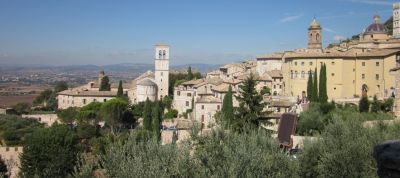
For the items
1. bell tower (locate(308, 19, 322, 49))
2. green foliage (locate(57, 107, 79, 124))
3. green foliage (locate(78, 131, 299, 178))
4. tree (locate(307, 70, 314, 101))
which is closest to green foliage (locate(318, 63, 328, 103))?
tree (locate(307, 70, 314, 101))

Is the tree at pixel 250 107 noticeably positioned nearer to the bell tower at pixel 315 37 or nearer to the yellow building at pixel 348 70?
the yellow building at pixel 348 70

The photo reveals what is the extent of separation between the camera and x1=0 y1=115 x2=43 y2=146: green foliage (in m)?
40.2

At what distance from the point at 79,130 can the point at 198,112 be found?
39.6 ft

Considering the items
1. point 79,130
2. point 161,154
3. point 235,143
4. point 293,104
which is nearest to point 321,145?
point 235,143

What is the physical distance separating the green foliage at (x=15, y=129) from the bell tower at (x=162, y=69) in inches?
743

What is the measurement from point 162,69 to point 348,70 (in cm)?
3103

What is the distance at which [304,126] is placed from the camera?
98.5 feet

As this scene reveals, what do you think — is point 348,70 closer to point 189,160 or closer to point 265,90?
point 265,90

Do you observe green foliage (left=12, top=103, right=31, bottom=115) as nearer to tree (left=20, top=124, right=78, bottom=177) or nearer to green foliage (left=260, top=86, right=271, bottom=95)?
green foliage (left=260, top=86, right=271, bottom=95)

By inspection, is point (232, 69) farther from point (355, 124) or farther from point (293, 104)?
point (355, 124)

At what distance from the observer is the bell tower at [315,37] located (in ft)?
178

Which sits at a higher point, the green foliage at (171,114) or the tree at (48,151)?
the green foliage at (171,114)

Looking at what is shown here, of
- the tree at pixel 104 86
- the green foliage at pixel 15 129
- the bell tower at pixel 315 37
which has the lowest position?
the green foliage at pixel 15 129

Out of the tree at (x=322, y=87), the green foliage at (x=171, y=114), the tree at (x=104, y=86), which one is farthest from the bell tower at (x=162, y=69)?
the tree at (x=322, y=87)
